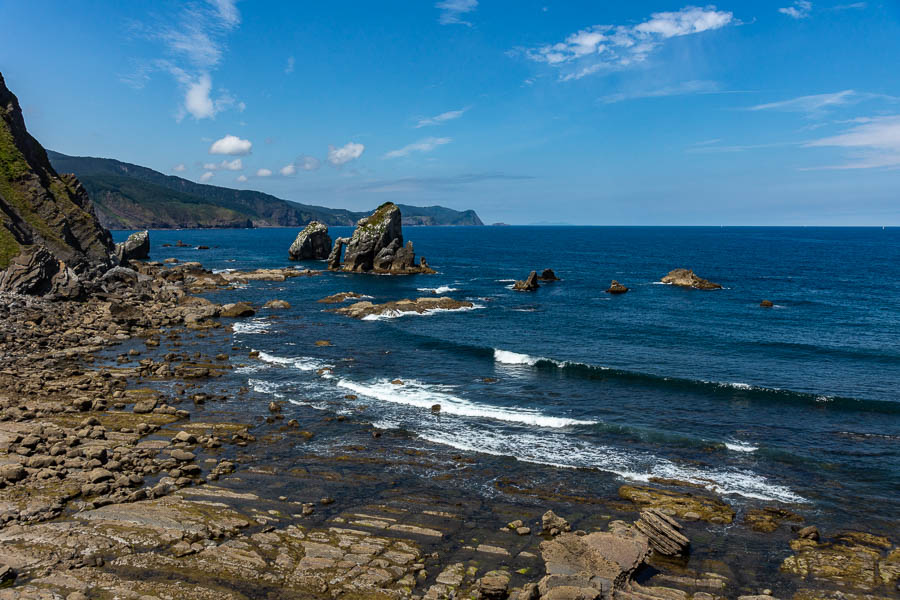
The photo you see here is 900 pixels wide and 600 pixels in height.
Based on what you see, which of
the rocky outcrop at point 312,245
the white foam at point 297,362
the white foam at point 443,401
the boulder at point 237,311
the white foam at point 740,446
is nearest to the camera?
the white foam at point 740,446

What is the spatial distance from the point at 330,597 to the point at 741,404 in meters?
33.5

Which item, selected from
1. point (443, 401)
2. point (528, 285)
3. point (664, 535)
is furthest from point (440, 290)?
point (664, 535)

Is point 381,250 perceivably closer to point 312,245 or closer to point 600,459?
point 312,245

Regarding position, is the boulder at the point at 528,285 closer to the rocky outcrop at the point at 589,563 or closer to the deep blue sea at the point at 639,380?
the deep blue sea at the point at 639,380

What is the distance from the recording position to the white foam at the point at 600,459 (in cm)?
2651

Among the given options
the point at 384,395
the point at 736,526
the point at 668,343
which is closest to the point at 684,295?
the point at 668,343

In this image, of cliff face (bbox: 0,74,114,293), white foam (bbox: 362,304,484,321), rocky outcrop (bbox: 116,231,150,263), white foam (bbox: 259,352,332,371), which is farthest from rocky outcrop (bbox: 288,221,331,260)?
white foam (bbox: 259,352,332,371)

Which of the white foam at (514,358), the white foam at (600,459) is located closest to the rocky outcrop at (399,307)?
the white foam at (514,358)

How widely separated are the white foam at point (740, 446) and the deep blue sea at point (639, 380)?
0.40 feet

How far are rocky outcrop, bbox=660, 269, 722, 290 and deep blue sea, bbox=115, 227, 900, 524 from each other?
15.8ft

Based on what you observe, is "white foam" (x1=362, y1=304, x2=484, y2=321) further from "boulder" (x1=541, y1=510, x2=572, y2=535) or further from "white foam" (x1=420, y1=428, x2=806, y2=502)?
"boulder" (x1=541, y1=510, x2=572, y2=535)

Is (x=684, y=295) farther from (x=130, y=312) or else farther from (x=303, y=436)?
(x=130, y=312)

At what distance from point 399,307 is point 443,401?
36193 mm

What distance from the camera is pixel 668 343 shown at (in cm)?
5622
